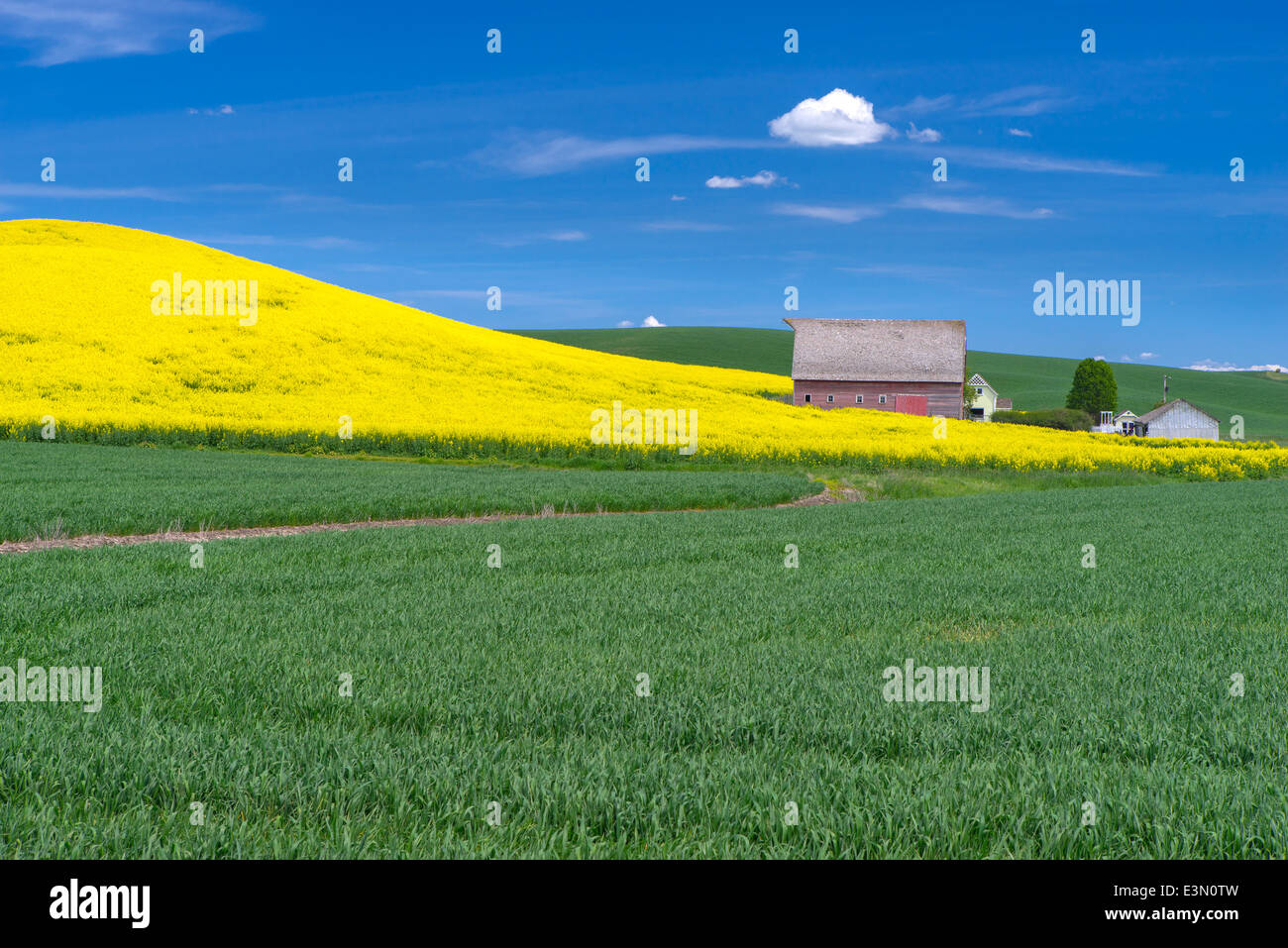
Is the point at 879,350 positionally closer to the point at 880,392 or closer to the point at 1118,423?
the point at 880,392

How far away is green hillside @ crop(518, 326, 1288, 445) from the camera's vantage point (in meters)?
111

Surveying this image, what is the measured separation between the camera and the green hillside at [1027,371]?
365 feet

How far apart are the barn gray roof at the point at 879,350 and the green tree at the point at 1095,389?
35.4 metres

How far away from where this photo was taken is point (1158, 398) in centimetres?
11688

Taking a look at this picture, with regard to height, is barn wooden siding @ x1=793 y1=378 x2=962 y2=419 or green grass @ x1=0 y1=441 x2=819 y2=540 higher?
barn wooden siding @ x1=793 y1=378 x2=962 y2=419

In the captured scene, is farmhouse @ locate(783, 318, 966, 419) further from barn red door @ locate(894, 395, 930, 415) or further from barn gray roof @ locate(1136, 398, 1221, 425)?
barn gray roof @ locate(1136, 398, 1221, 425)

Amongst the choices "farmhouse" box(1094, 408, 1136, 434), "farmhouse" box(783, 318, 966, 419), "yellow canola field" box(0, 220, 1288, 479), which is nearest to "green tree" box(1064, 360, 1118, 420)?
"farmhouse" box(1094, 408, 1136, 434)

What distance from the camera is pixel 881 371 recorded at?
6028 cm

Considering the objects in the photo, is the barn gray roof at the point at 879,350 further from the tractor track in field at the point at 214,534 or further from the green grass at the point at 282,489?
the tractor track in field at the point at 214,534

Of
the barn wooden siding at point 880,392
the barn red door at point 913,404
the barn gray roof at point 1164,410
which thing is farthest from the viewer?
the barn gray roof at point 1164,410

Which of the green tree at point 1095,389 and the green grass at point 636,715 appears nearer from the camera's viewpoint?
the green grass at point 636,715

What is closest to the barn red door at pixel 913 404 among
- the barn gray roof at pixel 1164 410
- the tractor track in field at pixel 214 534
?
the barn gray roof at pixel 1164 410

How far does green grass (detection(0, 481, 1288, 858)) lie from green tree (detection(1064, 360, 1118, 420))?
8925 cm
